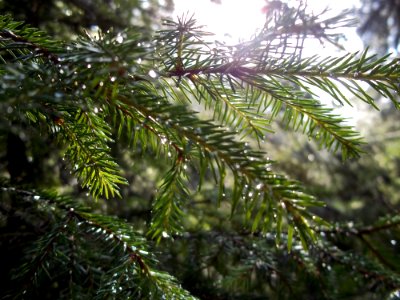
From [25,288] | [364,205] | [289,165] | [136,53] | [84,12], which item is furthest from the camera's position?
[364,205]

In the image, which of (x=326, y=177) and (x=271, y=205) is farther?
(x=326, y=177)

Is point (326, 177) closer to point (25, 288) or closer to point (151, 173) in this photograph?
point (151, 173)

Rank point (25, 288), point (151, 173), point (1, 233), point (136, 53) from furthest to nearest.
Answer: point (151, 173) < point (1, 233) < point (25, 288) < point (136, 53)

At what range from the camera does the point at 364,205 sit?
19.0ft

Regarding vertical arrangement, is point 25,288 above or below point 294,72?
below

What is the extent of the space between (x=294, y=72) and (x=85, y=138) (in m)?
0.60

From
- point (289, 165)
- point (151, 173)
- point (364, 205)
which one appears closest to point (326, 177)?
point (289, 165)

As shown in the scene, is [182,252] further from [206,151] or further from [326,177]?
[326,177]

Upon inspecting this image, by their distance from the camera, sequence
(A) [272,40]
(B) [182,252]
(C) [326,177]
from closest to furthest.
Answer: (A) [272,40]
(B) [182,252]
(C) [326,177]

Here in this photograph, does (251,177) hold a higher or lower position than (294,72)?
lower

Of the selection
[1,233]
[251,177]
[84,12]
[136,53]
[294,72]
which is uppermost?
[84,12]

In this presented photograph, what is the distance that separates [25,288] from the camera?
3.41ft

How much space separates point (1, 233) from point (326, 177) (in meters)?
3.86

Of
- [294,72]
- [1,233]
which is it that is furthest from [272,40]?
[1,233]
